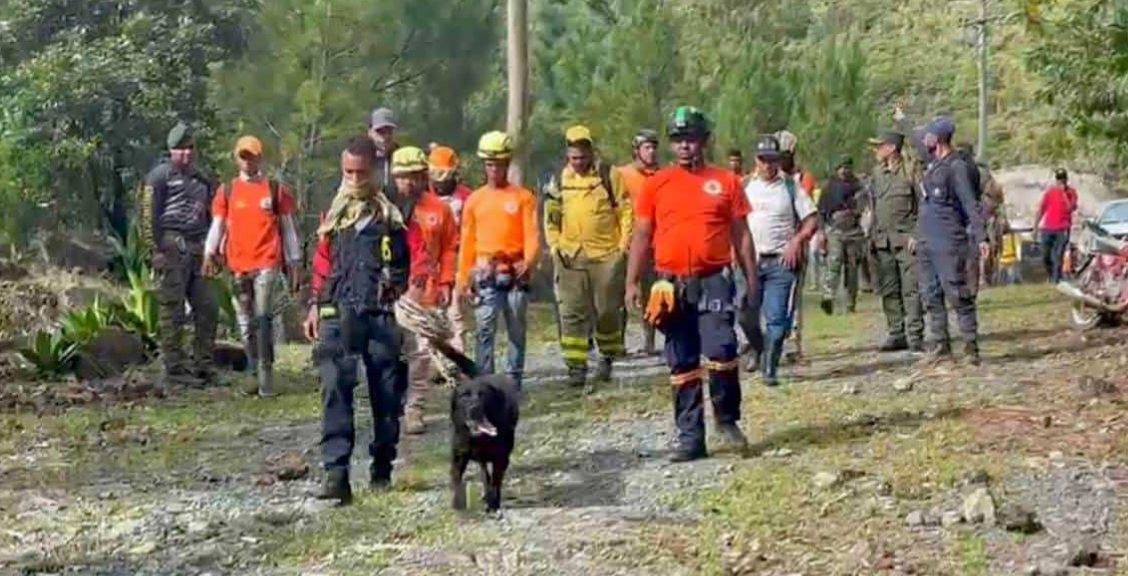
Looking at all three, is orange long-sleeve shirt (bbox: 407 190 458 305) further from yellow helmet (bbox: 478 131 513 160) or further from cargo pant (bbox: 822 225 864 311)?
cargo pant (bbox: 822 225 864 311)

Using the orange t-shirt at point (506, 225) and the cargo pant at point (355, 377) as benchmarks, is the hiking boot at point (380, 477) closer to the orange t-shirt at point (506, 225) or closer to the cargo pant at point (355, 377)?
the cargo pant at point (355, 377)

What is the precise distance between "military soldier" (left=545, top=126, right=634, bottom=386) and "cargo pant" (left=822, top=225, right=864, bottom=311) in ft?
25.7

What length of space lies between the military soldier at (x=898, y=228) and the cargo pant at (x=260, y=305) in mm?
4957

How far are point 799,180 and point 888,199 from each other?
1312 mm

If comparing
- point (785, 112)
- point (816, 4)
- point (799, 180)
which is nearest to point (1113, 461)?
point (799, 180)

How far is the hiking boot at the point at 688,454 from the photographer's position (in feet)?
35.2

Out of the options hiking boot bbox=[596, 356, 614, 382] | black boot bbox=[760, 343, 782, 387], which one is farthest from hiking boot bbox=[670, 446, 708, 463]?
hiking boot bbox=[596, 356, 614, 382]

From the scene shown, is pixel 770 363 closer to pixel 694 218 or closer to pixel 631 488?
pixel 694 218

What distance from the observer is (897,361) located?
15.9m

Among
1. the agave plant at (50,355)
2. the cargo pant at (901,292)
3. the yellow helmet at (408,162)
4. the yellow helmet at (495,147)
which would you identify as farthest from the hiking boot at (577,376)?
the agave plant at (50,355)

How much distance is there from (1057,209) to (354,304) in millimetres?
21341

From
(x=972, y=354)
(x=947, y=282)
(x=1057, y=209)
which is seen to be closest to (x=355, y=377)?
(x=947, y=282)

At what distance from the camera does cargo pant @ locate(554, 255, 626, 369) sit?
14477mm

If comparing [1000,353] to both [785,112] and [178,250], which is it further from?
[785,112]
